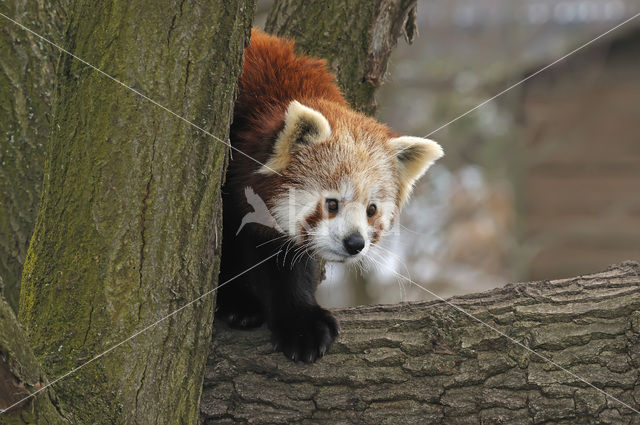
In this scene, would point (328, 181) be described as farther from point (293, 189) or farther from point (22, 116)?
point (22, 116)

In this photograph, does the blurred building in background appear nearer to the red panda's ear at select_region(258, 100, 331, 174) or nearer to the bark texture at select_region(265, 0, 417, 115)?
the bark texture at select_region(265, 0, 417, 115)

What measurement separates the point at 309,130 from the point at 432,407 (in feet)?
3.87

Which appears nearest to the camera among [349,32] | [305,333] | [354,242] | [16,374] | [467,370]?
[16,374]

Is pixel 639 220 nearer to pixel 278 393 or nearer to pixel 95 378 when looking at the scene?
pixel 278 393

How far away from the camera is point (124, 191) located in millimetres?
2213

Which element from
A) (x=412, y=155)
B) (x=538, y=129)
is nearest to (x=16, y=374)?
(x=412, y=155)

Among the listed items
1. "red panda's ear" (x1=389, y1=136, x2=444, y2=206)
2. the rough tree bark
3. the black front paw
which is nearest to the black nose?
the black front paw

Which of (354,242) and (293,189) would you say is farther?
(293,189)

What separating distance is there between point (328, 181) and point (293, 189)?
15 cm

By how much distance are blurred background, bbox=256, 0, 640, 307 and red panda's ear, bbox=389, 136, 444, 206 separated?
16.8ft

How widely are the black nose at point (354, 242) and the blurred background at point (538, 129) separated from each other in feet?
18.6

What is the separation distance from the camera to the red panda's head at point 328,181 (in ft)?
9.77

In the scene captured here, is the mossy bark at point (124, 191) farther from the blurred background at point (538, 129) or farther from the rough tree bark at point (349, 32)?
the blurred background at point (538, 129)

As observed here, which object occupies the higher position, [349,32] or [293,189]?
[349,32]
